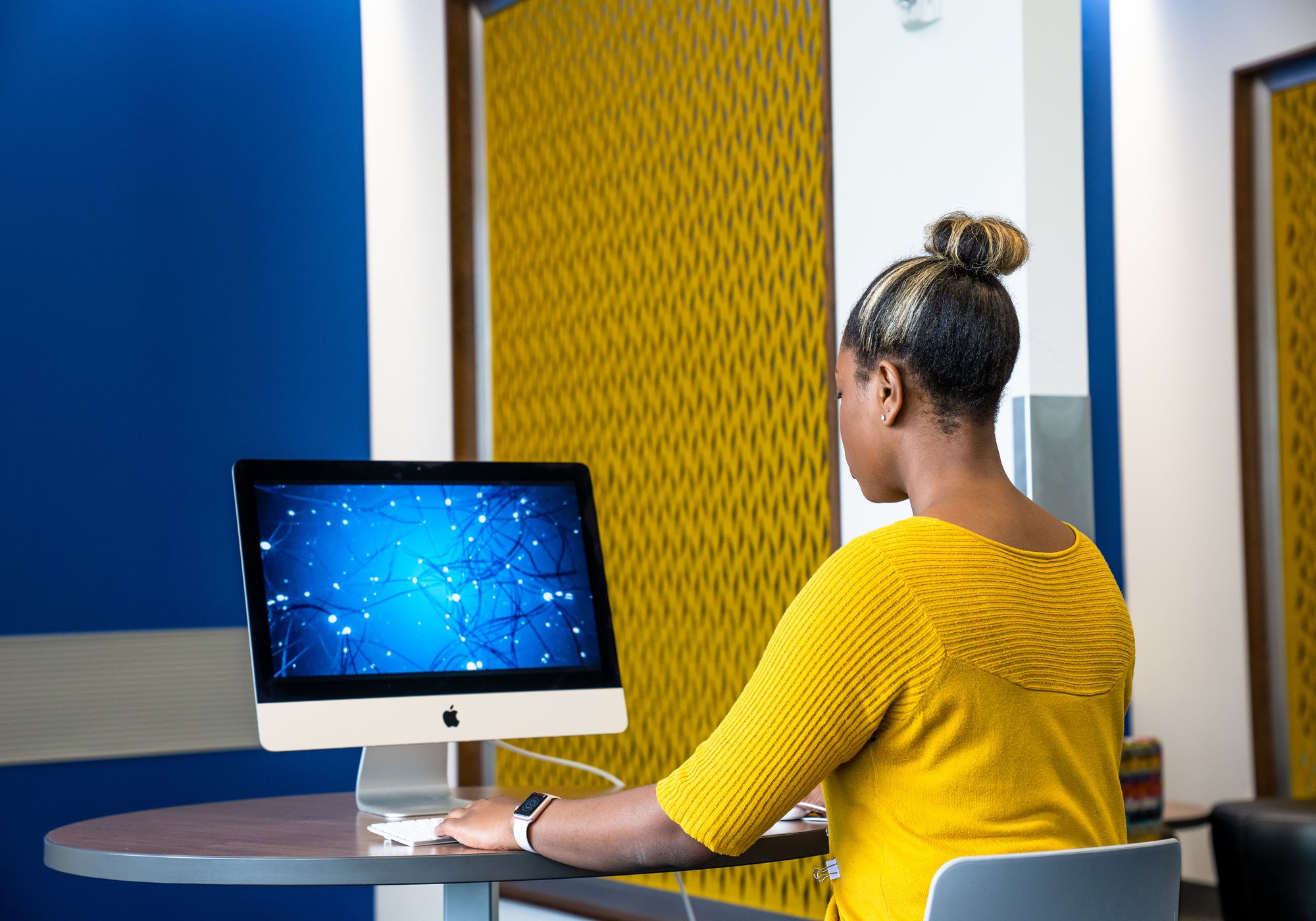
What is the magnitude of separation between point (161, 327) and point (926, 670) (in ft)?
8.78

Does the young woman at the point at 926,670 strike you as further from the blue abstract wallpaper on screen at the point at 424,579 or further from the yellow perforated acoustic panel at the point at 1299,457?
the yellow perforated acoustic panel at the point at 1299,457

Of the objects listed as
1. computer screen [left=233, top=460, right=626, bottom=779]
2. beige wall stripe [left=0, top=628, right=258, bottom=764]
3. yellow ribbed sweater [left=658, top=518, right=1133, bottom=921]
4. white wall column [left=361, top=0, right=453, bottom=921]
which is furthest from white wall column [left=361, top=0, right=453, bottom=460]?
yellow ribbed sweater [left=658, top=518, right=1133, bottom=921]

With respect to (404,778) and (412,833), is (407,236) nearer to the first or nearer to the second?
(404,778)

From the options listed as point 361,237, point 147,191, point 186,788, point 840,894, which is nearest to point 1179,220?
point 361,237

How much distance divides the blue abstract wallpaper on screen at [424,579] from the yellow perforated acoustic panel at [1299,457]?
3.14 m

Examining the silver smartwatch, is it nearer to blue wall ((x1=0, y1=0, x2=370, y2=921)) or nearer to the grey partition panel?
the grey partition panel

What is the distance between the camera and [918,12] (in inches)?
108

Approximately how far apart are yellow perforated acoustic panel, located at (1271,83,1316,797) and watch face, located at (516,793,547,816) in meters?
3.58

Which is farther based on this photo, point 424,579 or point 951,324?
point 424,579

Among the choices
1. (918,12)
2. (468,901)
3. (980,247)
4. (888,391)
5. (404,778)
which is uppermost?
(918,12)

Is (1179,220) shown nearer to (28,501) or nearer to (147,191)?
(147,191)

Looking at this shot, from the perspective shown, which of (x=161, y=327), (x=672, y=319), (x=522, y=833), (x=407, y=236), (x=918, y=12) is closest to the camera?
(x=522, y=833)

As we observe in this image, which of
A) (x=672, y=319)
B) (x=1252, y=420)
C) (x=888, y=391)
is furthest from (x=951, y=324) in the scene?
(x=1252, y=420)

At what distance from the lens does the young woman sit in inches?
51.0
